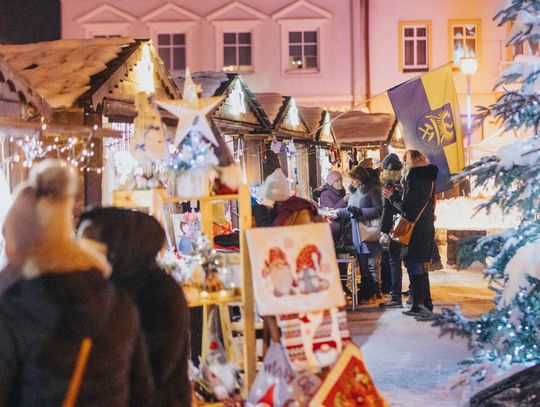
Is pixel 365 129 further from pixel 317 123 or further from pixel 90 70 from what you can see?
pixel 90 70

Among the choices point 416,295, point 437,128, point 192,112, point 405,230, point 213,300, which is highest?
point 437,128

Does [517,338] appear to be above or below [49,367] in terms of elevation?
below

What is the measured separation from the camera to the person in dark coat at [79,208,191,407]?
3.43 metres

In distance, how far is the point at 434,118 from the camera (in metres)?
10.8

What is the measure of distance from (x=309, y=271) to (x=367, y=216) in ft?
19.8

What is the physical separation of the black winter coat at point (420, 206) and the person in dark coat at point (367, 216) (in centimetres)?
100

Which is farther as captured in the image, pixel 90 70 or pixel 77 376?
pixel 90 70

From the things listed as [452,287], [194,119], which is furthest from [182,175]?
[452,287]

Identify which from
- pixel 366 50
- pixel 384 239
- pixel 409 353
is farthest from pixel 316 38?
pixel 409 353

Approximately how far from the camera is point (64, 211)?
307 cm

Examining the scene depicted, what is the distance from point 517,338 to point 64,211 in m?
4.22

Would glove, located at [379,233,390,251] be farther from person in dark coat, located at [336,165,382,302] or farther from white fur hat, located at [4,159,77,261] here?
white fur hat, located at [4,159,77,261]

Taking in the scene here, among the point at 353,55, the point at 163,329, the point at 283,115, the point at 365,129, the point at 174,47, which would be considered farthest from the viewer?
the point at 174,47

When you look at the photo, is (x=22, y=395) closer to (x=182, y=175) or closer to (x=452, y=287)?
(x=182, y=175)
